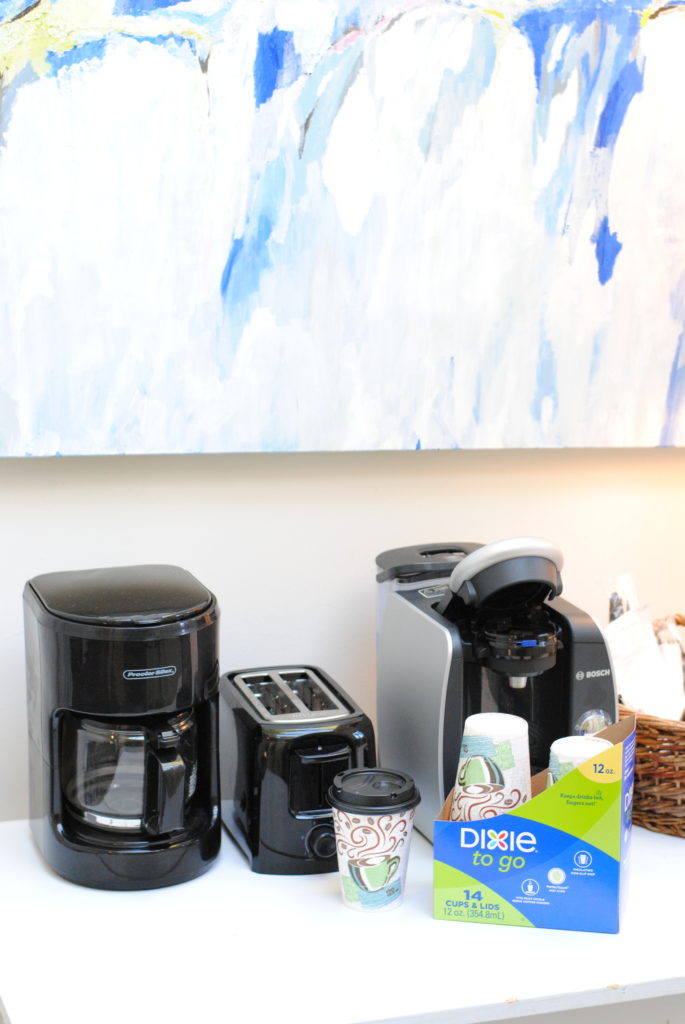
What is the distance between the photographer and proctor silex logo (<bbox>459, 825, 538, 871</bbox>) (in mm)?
979

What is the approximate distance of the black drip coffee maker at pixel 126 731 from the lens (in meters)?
1.02

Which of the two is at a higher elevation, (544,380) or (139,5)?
(139,5)

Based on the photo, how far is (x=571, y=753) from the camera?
3.32 ft

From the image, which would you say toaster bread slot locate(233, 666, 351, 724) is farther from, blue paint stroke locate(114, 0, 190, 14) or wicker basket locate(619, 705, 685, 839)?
blue paint stroke locate(114, 0, 190, 14)

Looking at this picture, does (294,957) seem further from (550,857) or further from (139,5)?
(139,5)

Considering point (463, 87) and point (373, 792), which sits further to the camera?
point (463, 87)

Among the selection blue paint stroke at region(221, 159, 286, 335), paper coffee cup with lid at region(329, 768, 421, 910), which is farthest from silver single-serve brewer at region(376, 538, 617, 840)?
blue paint stroke at region(221, 159, 286, 335)

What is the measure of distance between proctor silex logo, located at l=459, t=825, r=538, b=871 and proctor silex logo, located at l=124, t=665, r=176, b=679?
315mm

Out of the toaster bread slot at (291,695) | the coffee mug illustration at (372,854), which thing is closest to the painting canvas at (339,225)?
the toaster bread slot at (291,695)

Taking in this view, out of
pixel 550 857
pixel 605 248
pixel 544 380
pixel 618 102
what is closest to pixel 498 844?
pixel 550 857

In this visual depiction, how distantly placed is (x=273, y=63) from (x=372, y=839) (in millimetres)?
882

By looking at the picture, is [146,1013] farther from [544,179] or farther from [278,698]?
[544,179]

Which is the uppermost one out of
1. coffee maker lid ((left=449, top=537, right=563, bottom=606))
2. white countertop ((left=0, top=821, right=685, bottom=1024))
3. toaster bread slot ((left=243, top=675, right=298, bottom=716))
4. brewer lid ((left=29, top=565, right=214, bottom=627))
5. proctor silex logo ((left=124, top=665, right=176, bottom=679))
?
coffee maker lid ((left=449, top=537, right=563, bottom=606))

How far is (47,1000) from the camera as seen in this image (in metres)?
0.87
